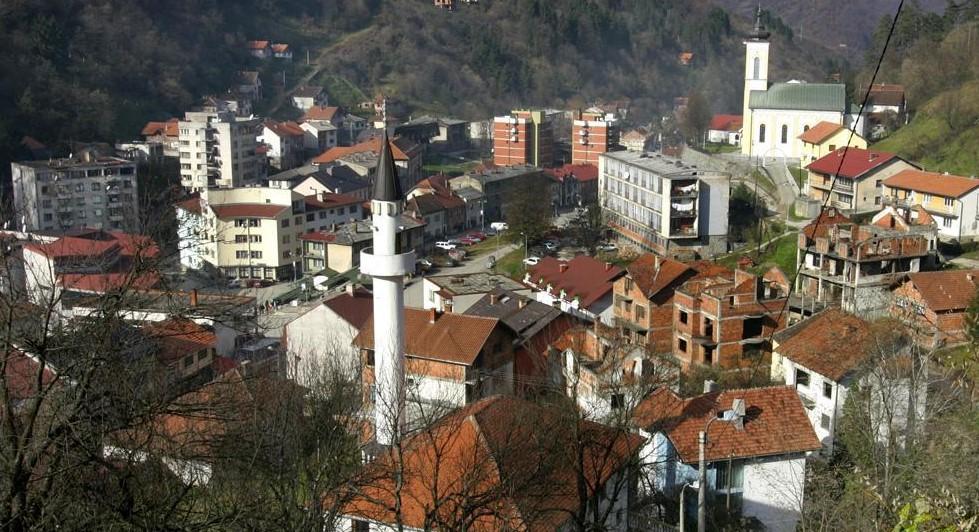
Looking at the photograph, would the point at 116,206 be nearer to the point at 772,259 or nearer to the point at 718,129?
the point at 772,259

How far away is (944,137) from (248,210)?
54.7 ft

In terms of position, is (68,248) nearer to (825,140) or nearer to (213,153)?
(825,140)

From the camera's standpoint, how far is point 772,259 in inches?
816

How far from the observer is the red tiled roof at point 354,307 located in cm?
1630

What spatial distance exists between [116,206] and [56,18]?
17.6 meters

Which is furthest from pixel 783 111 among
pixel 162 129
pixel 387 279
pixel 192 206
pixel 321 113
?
pixel 162 129

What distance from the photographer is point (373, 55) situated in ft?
180

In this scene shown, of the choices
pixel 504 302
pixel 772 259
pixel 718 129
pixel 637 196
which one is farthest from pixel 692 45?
pixel 504 302

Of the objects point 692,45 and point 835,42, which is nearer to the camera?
point 692,45

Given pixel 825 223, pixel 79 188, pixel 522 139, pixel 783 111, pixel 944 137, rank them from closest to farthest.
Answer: pixel 825 223, pixel 944 137, pixel 79 188, pixel 783 111, pixel 522 139

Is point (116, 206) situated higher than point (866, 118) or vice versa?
point (866, 118)

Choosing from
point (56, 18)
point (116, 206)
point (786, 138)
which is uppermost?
point (56, 18)

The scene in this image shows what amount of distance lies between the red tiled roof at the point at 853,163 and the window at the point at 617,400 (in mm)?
12662

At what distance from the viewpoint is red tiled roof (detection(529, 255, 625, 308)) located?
60.3 feet
